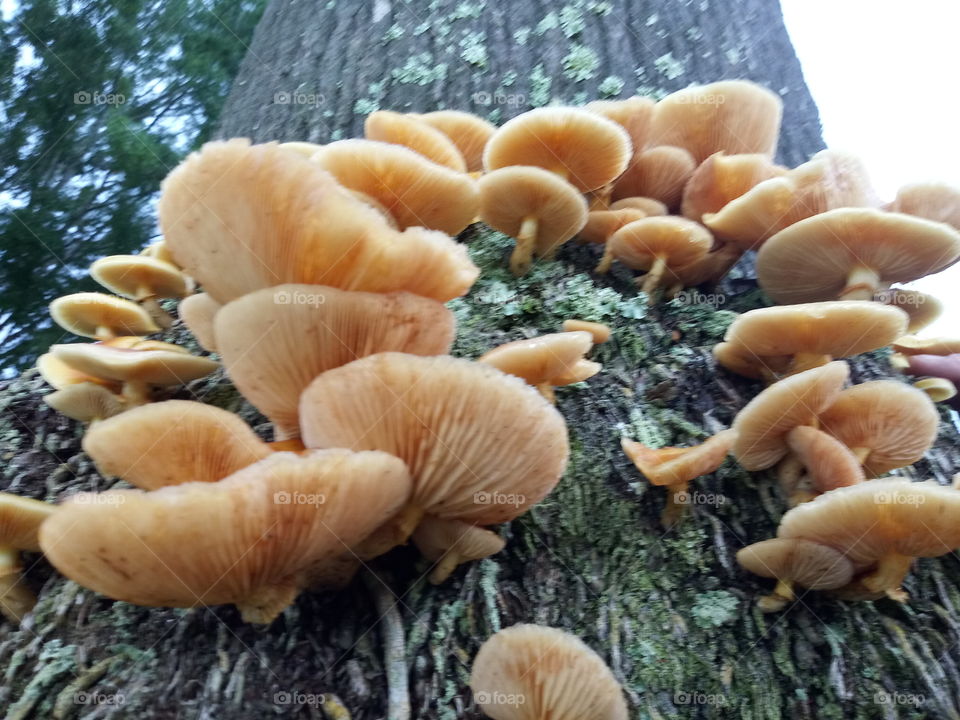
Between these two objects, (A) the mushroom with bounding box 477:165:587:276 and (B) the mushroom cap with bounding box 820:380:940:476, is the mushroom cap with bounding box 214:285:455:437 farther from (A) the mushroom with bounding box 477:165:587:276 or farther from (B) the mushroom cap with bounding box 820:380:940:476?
(B) the mushroom cap with bounding box 820:380:940:476

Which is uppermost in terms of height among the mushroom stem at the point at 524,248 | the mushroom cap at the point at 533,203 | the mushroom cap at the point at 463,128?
the mushroom cap at the point at 463,128

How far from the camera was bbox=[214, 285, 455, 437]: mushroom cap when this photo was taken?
4.54 ft

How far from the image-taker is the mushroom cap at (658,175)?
2605mm

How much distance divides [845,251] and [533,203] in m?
1.15

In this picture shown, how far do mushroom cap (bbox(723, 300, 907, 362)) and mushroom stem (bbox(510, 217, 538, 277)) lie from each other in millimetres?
807

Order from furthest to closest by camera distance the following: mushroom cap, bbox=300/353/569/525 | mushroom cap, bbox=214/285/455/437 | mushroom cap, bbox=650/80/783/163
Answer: mushroom cap, bbox=650/80/783/163 < mushroom cap, bbox=214/285/455/437 < mushroom cap, bbox=300/353/569/525

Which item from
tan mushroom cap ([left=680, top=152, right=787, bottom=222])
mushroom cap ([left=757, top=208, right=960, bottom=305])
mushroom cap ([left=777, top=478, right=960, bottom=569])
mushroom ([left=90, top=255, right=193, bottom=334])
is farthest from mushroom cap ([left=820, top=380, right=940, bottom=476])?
mushroom ([left=90, top=255, right=193, bottom=334])

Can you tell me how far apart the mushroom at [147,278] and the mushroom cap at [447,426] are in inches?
59.6

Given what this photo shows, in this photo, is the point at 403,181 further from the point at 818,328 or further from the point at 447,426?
the point at 818,328

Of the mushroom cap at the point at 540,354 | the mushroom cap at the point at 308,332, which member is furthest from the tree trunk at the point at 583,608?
the mushroom cap at the point at 308,332

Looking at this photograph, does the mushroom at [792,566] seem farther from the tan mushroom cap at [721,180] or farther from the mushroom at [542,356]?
the tan mushroom cap at [721,180]

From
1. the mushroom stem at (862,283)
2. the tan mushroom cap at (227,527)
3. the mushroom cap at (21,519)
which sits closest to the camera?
the tan mushroom cap at (227,527)

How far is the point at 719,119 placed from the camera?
2.74 metres

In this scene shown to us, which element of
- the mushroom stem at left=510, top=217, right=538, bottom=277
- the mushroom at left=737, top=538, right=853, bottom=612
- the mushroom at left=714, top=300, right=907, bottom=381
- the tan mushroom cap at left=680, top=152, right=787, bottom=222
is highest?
the mushroom stem at left=510, top=217, right=538, bottom=277
